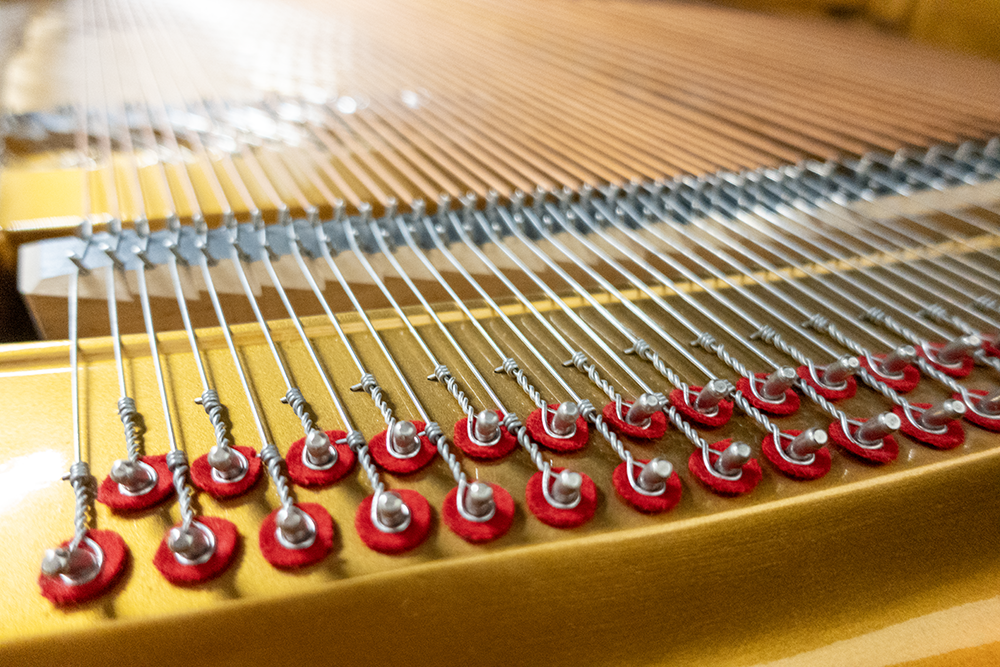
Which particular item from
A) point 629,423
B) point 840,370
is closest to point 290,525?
point 629,423

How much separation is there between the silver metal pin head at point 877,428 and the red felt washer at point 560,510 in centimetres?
36

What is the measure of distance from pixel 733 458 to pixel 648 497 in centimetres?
11

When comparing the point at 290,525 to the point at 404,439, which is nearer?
the point at 290,525

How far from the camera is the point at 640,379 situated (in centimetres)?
96

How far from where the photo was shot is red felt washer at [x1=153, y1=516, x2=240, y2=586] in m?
0.66

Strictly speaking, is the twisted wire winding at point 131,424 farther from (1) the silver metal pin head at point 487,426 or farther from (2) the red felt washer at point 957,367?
(2) the red felt washer at point 957,367

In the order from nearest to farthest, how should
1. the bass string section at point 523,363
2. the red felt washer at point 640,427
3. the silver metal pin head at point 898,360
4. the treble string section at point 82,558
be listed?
the treble string section at point 82,558 < the bass string section at point 523,363 < the red felt washer at point 640,427 < the silver metal pin head at point 898,360

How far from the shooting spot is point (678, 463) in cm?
83

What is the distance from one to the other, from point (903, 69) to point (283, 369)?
2.55m

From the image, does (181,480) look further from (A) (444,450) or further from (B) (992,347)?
(B) (992,347)

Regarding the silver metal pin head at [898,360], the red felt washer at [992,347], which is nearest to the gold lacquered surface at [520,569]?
the silver metal pin head at [898,360]

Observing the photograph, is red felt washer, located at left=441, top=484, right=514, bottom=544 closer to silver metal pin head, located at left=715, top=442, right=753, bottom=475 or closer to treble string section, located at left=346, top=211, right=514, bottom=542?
treble string section, located at left=346, top=211, right=514, bottom=542

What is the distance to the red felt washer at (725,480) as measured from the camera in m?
0.78

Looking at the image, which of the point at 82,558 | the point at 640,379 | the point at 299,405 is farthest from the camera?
the point at 640,379
